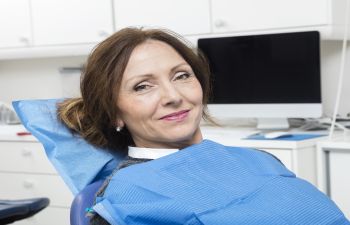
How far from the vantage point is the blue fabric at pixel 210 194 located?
109 cm

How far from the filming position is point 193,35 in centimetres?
274

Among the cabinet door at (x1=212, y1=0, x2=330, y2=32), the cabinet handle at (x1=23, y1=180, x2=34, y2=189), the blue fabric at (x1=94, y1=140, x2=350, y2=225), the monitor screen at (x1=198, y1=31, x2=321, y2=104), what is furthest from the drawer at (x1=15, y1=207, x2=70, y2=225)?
the blue fabric at (x1=94, y1=140, x2=350, y2=225)

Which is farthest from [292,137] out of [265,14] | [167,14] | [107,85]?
[107,85]

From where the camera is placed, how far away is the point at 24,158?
309 cm

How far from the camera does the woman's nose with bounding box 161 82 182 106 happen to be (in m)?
1.35

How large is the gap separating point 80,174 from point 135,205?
45cm

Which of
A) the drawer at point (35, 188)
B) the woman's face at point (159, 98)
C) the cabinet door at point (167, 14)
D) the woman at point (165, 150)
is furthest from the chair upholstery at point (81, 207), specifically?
the drawer at point (35, 188)

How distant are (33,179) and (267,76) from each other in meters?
1.35

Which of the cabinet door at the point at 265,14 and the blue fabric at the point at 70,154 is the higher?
the cabinet door at the point at 265,14

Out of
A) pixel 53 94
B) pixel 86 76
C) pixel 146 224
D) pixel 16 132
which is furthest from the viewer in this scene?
pixel 53 94

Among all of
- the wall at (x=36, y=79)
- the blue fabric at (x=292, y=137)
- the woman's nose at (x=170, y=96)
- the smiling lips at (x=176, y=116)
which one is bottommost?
the blue fabric at (x=292, y=137)

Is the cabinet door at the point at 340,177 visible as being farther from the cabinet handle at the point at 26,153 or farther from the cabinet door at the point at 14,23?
the cabinet door at the point at 14,23

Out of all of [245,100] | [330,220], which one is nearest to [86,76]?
[330,220]

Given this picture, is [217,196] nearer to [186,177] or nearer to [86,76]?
[186,177]
